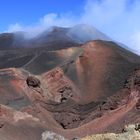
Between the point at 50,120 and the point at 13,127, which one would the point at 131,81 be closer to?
the point at 50,120

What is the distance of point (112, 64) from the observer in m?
65.8

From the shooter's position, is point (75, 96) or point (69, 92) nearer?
point (75, 96)

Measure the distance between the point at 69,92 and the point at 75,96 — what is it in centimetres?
87

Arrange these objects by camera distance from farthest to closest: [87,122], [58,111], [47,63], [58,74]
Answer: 1. [47,63]
2. [58,74]
3. [58,111]
4. [87,122]

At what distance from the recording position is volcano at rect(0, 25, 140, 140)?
42375 millimetres

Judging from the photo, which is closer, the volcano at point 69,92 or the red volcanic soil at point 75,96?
the red volcanic soil at point 75,96

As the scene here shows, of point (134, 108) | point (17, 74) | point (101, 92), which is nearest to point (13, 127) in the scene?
point (134, 108)

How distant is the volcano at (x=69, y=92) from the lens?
42.4 metres

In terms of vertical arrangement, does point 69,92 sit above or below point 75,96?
above

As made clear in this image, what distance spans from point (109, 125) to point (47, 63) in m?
26.6

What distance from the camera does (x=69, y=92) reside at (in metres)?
60.1

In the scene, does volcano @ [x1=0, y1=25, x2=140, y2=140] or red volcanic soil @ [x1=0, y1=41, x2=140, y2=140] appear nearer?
red volcanic soil @ [x1=0, y1=41, x2=140, y2=140]

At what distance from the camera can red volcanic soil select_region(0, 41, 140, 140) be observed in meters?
42.2

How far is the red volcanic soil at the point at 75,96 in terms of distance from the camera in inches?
1663
